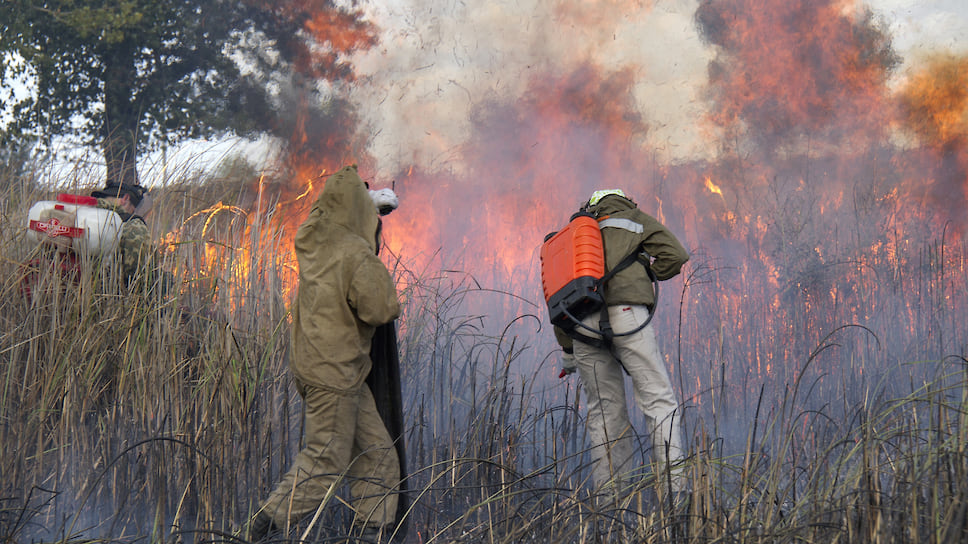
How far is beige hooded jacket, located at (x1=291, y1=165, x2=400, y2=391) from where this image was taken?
3.32m

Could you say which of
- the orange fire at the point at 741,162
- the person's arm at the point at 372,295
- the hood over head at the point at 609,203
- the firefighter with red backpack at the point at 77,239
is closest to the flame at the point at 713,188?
the orange fire at the point at 741,162

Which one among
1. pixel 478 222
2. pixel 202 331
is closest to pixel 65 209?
pixel 202 331

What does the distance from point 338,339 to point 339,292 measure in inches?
7.7

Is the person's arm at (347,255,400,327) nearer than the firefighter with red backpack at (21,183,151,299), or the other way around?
the person's arm at (347,255,400,327)

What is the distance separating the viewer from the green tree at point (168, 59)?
13203 millimetres

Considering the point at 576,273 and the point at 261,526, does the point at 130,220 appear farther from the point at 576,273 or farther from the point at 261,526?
the point at 576,273

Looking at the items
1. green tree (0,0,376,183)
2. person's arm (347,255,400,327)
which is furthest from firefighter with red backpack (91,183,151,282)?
green tree (0,0,376,183)

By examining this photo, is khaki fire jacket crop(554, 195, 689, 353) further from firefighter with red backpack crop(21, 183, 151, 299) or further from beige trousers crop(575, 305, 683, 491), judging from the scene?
firefighter with red backpack crop(21, 183, 151, 299)

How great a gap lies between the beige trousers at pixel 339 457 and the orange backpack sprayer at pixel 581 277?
1.04 meters

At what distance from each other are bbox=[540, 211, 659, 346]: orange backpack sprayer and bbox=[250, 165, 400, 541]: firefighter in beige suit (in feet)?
3.05

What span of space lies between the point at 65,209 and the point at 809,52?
1211cm

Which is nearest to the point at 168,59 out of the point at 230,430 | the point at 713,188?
the point at 713,188

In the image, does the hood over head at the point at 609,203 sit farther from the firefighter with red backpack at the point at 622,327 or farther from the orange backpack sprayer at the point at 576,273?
the orange backpack sprayer at the point at 576,273

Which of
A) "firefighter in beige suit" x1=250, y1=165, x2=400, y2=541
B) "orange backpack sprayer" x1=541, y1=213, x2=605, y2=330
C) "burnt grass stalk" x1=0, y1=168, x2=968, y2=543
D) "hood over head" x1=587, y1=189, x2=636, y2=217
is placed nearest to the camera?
"burnt grass stalk" x1=0, y1=168, x2=968, y2=543
